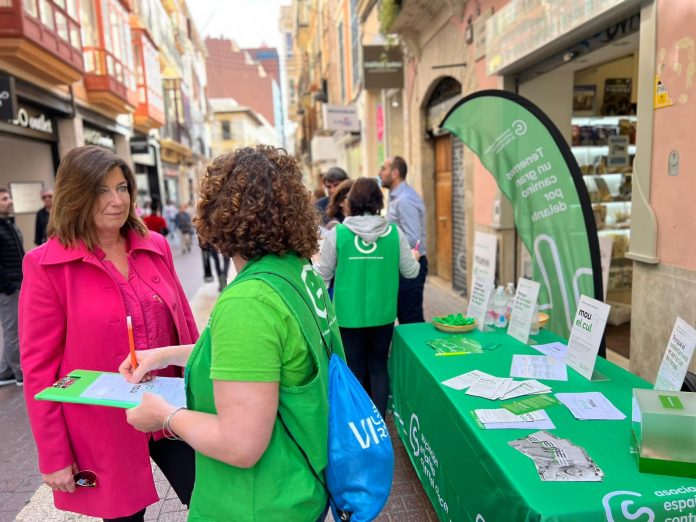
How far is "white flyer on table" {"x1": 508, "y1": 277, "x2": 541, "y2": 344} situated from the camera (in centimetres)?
281

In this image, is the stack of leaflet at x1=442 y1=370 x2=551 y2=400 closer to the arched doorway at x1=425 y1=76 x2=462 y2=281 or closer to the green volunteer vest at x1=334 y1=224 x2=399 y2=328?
the green volunteer vest at x1=334 y1=224 x2=399 y2=328

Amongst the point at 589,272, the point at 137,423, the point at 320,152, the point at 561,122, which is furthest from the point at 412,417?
the point at 320,152

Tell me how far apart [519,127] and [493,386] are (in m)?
1.68

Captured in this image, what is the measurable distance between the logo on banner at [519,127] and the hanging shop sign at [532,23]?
127 centimetres

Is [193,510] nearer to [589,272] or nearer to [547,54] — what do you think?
[589,272]

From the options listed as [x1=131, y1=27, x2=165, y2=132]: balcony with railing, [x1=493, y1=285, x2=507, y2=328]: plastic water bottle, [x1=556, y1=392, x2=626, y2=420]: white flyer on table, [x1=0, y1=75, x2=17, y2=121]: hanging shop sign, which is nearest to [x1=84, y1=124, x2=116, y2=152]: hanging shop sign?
[x1=131, y1=27, x2=165, y2=132]: balcony with railing

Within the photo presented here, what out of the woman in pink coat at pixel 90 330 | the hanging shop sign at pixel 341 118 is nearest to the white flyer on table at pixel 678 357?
the woman in pink coat at pixel 90 330

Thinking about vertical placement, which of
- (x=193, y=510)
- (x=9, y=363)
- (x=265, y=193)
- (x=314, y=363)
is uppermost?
(x=265, y=193)

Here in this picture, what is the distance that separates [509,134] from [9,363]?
494cm

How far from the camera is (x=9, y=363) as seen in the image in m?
4.70

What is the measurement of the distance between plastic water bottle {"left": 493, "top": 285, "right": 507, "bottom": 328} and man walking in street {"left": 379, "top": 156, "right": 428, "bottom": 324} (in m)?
1.31

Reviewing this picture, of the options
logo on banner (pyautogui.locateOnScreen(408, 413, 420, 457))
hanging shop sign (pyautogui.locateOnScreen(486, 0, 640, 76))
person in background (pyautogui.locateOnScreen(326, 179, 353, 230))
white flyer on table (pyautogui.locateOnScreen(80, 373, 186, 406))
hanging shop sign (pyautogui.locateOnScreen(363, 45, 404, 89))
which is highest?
hanging shop sign (pyautogui.locateOnScreen(363, 45, 404, 89))

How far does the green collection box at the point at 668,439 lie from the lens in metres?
1.55

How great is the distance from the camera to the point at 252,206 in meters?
1.22
